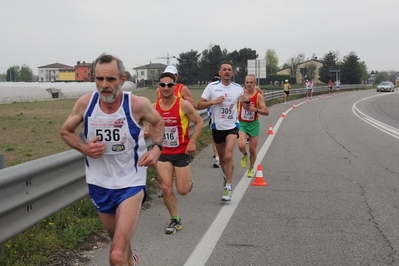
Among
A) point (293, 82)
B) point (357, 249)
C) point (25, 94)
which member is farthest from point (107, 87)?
point (293, 82)

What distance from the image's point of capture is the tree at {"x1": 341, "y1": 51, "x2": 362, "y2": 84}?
100 metres

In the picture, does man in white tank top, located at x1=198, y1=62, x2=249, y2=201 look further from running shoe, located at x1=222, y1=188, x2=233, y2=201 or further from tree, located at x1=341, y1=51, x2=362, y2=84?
tree, located at x1=341, y1=51, x2=362, y2=84

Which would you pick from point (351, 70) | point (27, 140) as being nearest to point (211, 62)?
point (351, 70)

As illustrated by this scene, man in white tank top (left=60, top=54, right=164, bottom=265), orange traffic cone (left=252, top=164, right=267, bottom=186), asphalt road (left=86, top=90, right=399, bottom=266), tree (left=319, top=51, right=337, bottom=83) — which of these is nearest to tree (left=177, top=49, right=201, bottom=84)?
tree (left=319, top=51, right=337, bottom=83)

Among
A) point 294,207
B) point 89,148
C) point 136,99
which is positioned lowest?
point 294,207

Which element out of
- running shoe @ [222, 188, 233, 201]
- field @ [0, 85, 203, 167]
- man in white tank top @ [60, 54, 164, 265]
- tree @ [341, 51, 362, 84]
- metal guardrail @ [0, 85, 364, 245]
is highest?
tree @ [341, 51, 362, 84]

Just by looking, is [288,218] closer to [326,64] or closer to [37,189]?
[37,189]

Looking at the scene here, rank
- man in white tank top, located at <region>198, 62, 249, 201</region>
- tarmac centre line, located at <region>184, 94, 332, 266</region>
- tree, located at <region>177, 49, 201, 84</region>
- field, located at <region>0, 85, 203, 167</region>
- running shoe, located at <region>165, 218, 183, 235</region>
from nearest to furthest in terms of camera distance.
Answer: tarmac centre line, located at <region>184, 94, 332, 266</region>, running shoe, located at <region>165, 218, 183, 235</region>, man in white tank top, located at <region>198, 62, 249, 201</region>, field, located at <region>0, 85, 203, 167</region>, tree, located at <region>177, 49, 201, 84</region>

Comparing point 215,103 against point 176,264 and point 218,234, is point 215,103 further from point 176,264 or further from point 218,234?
point 176,264

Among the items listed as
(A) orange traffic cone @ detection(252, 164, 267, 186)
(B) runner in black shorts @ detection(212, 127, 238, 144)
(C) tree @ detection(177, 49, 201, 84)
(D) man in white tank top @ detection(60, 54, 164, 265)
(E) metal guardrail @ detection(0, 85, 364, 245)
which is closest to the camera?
(D) man in white tank top @ detection(60, 54, 164, 265)

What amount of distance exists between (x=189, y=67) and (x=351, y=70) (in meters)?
37.1

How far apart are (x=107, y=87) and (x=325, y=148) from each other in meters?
10.3

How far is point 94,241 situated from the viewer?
5.56 m

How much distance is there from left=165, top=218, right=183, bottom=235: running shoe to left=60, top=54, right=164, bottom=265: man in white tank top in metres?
1.74
